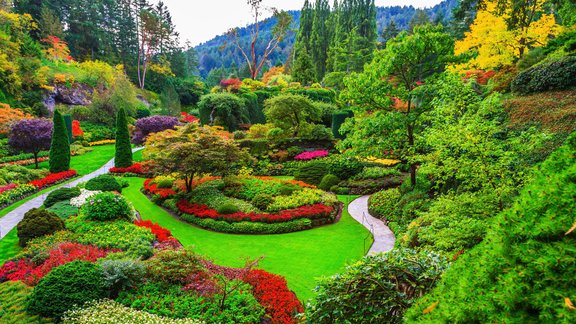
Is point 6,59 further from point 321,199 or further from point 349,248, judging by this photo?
point 349,248

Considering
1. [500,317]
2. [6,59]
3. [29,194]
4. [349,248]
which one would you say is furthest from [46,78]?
[500,317]

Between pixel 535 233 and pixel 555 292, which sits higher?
pixel 535 233

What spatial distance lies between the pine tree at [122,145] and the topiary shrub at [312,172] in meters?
11.9

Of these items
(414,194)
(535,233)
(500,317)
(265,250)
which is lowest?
(265,250)

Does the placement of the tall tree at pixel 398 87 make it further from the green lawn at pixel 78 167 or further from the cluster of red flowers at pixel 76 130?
the cluster of red flowers at pixel 76 130

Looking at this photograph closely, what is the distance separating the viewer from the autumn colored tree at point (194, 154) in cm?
1512

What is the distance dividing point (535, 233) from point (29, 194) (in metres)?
20.8

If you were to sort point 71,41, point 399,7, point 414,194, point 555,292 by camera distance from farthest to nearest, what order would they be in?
point 399,7, point 71,41, point 414,194, point 555,292

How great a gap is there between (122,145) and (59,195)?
8646 mm

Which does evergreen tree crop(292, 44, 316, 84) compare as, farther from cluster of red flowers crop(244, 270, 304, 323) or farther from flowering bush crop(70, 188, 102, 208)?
cluster of red flowers crop(244, 270, 304, 323)

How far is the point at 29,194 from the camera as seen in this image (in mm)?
16766

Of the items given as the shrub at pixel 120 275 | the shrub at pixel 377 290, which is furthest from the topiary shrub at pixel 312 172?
the shrub at pixel 377 290

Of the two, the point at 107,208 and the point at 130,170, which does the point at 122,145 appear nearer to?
the point at 130,170

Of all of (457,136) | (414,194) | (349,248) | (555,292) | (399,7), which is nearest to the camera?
(555,292)
